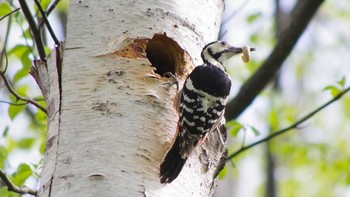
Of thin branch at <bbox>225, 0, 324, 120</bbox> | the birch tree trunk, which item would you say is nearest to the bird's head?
the birch tree trunk

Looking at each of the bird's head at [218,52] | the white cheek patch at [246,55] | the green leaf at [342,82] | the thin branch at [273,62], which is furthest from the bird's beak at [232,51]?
→ the green leaf at [342,82]

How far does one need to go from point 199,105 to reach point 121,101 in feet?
2.70

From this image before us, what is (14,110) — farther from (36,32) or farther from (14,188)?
(14,188)

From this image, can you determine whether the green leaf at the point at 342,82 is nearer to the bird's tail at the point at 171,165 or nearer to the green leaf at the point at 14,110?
the bird's tail at the point at 171,165

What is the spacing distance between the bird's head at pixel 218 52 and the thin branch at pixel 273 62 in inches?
15.4

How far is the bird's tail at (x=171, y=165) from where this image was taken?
3.09 meters

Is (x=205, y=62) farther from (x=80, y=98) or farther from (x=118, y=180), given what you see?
(x=118, y=180)

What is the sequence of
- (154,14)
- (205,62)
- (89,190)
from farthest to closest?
(205,62) < (154,14) < (89,190)

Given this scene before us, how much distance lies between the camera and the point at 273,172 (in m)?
8.66

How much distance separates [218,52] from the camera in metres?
4.42

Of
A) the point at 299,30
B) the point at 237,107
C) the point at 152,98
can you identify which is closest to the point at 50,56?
the point at 152,98

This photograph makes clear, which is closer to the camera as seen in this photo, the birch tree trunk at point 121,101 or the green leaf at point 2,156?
the birch tree trunk at point 121,101

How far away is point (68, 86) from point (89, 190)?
687 mm

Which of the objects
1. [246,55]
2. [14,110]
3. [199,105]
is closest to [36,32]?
[14,110]
